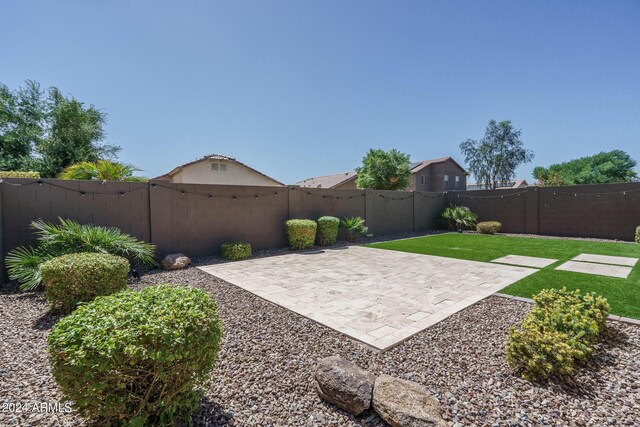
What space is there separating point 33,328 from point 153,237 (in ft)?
10.9

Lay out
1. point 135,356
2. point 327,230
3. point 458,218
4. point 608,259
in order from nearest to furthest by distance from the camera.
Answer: point 135,356 → point 608,259 → point 327,230 → point 458,218

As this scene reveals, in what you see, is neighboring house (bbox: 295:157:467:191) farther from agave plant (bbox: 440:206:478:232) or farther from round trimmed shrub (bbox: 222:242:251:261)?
round trimmed shrub (bbox: 222:242:251:261)

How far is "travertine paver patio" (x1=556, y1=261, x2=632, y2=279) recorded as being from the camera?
5248 mm

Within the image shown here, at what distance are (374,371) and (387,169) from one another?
17602mm

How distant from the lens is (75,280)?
3312mm

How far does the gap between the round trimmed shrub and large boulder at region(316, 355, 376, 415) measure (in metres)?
5.18

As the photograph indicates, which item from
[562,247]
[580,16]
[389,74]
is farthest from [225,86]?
[562,247]

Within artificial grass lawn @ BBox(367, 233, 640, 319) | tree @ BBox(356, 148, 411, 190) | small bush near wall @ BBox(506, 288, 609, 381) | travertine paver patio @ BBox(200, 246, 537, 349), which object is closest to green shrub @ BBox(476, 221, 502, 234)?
artificial grass lawn @ BBox(367, 233, 640, 319)

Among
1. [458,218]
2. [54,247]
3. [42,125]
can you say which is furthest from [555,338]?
[42,125]

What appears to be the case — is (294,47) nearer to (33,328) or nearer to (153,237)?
(153,237)

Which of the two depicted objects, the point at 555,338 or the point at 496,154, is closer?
the point at 555,338

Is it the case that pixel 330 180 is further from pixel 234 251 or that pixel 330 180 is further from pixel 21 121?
pixel 234 251

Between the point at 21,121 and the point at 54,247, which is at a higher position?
the point at 21,121

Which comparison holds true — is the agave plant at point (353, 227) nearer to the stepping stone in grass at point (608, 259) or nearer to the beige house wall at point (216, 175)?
the stepping stone in grass at point (608, 259)
